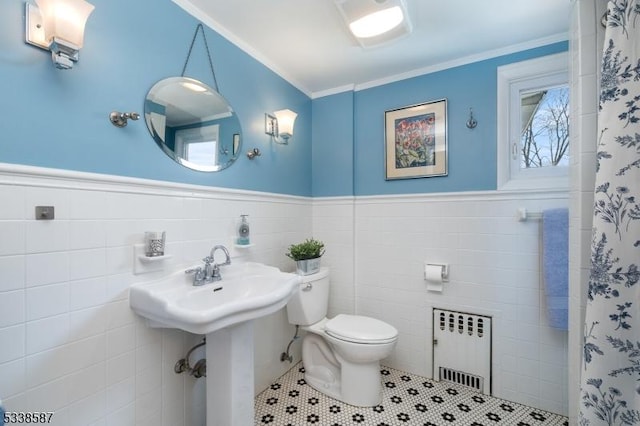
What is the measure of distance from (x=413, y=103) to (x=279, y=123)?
101 centimetres

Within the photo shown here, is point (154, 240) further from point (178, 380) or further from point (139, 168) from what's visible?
point (178, 380)

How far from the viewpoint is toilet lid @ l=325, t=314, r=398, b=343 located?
168cm

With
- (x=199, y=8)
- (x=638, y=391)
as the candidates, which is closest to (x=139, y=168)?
(x=199, y=8)

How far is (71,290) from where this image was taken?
101cm

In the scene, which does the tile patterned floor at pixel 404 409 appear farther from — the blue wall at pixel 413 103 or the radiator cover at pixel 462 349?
the blue wall at pixel 413 103

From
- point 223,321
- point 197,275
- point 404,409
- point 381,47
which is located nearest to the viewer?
point 223,321

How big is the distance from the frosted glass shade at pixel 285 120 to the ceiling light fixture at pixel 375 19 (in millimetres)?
647

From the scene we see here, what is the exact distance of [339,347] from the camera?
175 cm

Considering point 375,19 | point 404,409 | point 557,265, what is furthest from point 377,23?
point 404,409

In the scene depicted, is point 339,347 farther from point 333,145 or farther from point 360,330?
point 333,145

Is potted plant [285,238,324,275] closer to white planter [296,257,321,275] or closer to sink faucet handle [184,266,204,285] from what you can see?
white planter [296,257,321,275]

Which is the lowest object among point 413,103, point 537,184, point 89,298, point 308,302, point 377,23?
point 308,302

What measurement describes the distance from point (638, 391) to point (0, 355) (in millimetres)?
1907

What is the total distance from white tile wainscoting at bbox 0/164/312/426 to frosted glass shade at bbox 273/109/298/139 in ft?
2.41
